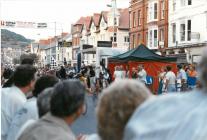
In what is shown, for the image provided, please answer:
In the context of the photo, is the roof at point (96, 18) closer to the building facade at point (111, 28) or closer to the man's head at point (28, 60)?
the building facade at point (111, 28)

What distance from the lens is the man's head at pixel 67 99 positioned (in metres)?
2.93

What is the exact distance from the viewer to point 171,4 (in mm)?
44781

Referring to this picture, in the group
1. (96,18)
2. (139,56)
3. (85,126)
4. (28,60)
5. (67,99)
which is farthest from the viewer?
(96,18)

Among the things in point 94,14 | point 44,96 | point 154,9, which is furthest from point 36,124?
point 94,14

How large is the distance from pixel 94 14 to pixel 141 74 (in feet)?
207

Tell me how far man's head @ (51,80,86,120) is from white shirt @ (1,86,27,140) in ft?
5.50

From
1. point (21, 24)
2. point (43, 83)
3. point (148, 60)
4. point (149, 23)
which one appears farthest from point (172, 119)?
point (149, 23)

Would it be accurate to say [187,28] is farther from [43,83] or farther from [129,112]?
[129,112]

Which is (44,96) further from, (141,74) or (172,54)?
(172,54)

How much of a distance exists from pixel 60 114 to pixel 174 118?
1.32 meters

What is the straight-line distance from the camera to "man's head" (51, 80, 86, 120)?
2.93 m

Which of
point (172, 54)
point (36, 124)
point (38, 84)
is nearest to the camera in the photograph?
point (36, 124)

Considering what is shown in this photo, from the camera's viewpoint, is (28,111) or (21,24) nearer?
(28,111)

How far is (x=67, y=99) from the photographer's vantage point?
2.93 meters
